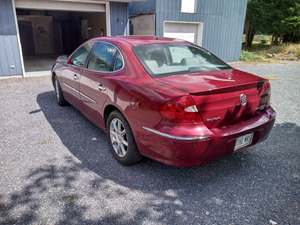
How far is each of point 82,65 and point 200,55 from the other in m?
1.88

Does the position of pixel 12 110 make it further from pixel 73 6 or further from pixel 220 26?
pixel 220 26

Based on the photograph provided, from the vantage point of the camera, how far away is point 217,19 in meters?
12.4

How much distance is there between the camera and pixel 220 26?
1262cm

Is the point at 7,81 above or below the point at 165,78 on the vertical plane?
below

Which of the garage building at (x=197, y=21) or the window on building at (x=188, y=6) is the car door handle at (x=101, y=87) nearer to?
the garage building at (x=197, y=21)

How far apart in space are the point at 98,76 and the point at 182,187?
181cm

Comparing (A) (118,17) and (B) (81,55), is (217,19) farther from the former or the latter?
(B) (81,55)

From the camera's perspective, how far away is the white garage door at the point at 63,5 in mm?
8297

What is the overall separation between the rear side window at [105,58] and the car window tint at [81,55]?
0.88 ft

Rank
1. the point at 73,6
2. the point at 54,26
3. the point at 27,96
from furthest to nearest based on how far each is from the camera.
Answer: the point at 54,26 → the point at 73,6 → the point at 27,96

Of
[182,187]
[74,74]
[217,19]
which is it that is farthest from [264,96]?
[217,19]

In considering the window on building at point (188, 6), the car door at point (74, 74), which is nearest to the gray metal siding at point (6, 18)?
the car door at point (74, 74)

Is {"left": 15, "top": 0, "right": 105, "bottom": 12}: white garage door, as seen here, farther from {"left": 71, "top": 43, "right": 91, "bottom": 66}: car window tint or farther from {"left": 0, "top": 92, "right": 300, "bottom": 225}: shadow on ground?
{"left": 0, "top": 92, "right": 300, "bottom": 225}: shadow on ground

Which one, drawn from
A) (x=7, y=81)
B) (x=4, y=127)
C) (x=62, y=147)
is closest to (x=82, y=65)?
(x=62, y=147)
